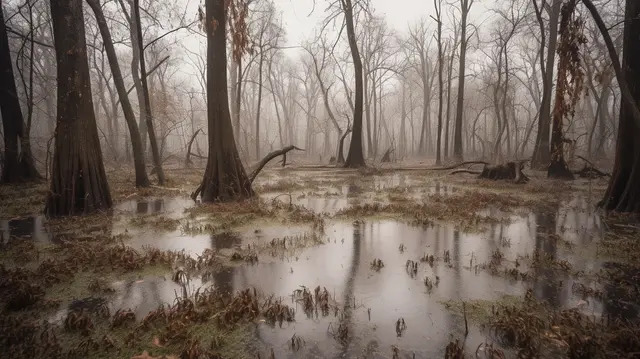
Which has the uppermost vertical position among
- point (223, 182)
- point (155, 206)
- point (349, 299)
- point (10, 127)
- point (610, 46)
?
point (610, 46)

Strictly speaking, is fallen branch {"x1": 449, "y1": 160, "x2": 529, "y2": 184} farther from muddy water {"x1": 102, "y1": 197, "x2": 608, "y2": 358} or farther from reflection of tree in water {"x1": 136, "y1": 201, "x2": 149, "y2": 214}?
reflection of tree in water {"x1": 136, "y1": 201, "x2": 149, "y2": 214}

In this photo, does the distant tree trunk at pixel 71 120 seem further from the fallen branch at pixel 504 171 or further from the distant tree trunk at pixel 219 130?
the fallen branch at pixel 504 171

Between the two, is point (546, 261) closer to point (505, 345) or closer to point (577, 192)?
point (505, 345)

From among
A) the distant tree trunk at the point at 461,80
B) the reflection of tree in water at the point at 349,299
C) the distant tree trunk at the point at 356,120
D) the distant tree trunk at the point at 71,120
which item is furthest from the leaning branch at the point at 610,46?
the distant tree trunk at the point at 461,80

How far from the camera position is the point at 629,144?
763 centimetres

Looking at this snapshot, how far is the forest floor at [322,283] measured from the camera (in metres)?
2.84

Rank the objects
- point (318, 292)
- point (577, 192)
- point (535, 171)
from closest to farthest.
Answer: point (318, 292) < point (577, 192) < point (535, 171)

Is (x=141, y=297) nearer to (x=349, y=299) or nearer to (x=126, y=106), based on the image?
(x=349, y=299)

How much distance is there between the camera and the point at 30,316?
3.29 m

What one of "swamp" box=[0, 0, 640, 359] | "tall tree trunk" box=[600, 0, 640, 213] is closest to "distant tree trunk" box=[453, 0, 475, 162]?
"swamp" box=[0, 0, 640, 359]

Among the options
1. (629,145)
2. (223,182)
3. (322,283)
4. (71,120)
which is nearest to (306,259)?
(322,283)

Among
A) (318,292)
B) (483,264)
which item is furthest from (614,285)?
(318,292)

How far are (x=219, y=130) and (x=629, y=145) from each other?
422 inches

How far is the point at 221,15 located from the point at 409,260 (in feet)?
29.2
